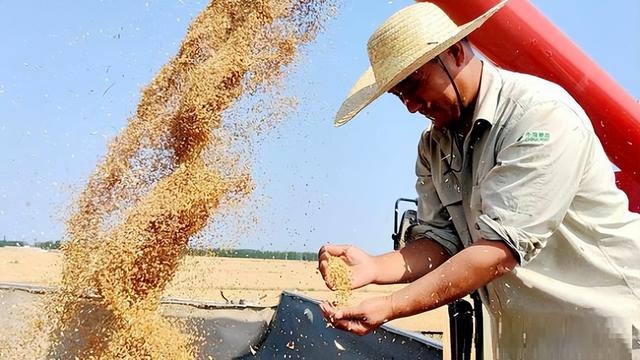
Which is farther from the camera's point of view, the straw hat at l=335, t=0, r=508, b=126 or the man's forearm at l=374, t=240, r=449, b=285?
the man's forearm at l=374, t=240, r=449, b=285

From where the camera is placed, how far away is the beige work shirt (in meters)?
1.76

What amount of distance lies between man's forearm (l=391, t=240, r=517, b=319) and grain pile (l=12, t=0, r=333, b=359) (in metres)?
1.63

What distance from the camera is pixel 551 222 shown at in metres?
1.76

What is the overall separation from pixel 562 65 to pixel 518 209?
1.79 meters

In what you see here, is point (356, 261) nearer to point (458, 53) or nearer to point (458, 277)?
point (458, 277)

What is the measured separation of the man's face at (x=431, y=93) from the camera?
1.88 m

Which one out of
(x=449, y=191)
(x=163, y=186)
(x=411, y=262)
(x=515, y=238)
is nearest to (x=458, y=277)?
(x=515, y=238)

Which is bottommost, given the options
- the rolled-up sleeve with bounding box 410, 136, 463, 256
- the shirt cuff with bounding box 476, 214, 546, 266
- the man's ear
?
the shirt cuff with bounding box 476, 214, 546, 266

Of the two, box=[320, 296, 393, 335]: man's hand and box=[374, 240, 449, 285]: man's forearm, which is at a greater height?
box=[374, 240, 449, 285]: man's forearm

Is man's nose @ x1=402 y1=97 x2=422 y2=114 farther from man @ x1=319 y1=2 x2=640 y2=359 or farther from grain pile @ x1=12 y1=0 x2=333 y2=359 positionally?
grain pile @ x1=12 y1=0 x2=333 y2=359

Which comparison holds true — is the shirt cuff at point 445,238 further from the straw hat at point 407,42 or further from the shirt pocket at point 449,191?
the straw hat at point 407,42

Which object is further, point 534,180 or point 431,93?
point 431,93

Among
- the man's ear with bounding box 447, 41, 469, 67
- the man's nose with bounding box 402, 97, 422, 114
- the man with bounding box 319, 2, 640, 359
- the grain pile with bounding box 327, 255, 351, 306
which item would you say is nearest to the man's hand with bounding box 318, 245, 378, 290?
the grain pile with bounding box 327, 255, 351, 306

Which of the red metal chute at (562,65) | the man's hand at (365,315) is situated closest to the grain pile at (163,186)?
the red metal chute at (562,65)
